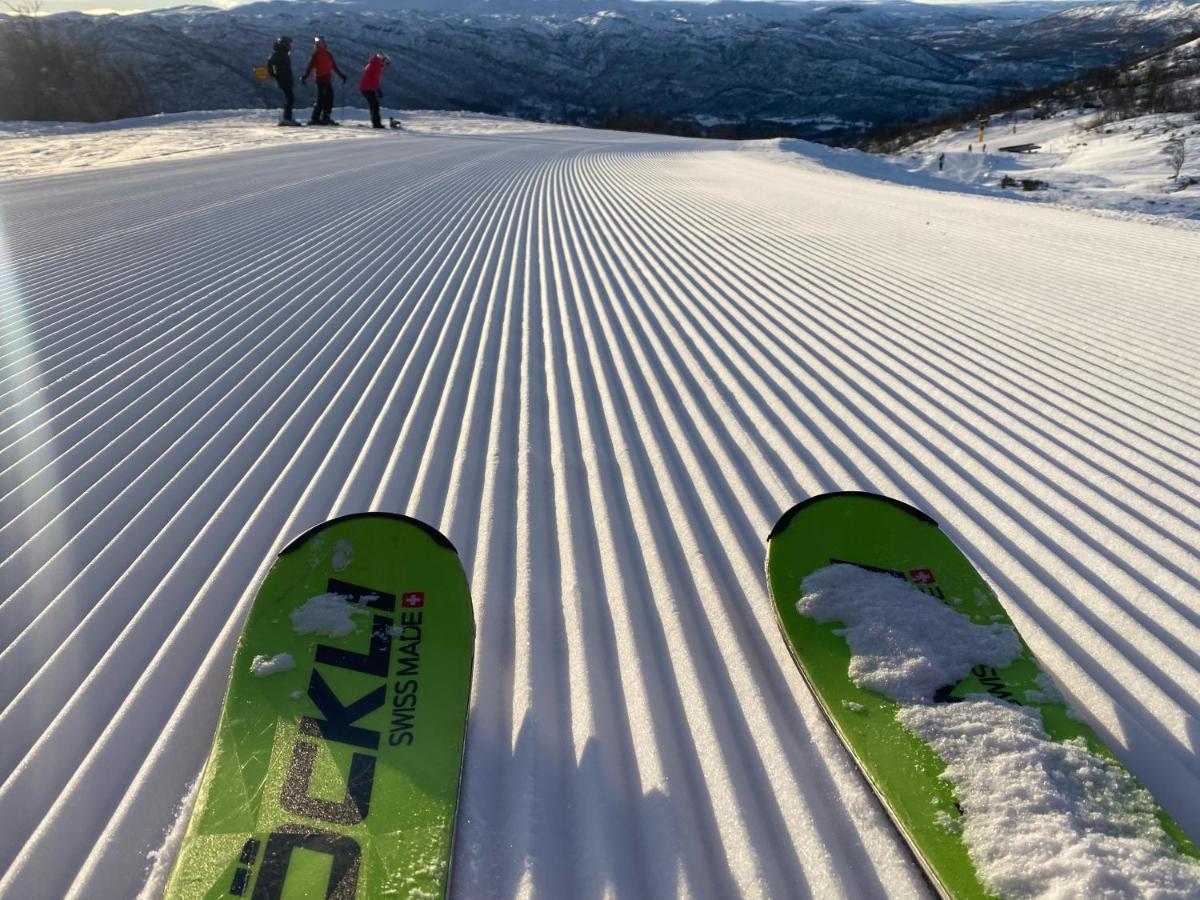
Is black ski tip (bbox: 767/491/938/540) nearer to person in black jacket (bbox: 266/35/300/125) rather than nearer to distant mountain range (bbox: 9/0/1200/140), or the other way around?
person in black jacket (bbox: 266/35/300/125)

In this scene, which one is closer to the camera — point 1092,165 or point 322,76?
point 1092,165

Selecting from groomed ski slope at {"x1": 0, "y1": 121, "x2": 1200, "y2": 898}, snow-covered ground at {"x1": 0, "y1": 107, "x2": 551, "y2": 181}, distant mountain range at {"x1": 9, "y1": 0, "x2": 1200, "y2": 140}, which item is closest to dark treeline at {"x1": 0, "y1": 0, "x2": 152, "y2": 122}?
snow-covered ground at {"x1": 0, "y1": 107, "x2": 551, "y2": 181}

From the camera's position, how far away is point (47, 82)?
3319 cm

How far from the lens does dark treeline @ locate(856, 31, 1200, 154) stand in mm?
24703

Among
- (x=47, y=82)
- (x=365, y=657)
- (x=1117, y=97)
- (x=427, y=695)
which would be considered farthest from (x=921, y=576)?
(x=47, y=82)

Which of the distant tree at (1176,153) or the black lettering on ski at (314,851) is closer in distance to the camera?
the black lettering on ski at (314,851)

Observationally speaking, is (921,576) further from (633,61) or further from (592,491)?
(633,61)

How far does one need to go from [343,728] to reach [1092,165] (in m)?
23.3

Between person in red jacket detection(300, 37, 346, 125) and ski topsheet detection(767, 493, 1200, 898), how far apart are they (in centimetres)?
1861

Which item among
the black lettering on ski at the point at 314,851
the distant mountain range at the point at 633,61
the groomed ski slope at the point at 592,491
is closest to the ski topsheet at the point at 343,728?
the black lettering on ski at the point at 314,851

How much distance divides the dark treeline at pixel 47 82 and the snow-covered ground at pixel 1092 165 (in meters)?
34.5

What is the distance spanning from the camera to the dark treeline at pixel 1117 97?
24.7m

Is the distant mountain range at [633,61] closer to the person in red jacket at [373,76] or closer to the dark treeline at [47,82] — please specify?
the dark treeline at [47,82]

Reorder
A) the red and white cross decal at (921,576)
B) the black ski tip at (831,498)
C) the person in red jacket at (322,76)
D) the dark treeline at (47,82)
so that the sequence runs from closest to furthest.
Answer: the red and white cross decal at (921,576)
the black ski tip at (831,498)
the person in red jacket at (322,76)
the dark treeline at (47,82)
